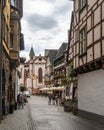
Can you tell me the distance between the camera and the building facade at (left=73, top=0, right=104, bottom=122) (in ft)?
73.3

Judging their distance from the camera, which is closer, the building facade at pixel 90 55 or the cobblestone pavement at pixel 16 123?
the cobblestone pavement at pixel 16 123

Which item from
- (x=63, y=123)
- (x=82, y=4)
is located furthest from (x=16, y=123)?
(x=82, y=4)

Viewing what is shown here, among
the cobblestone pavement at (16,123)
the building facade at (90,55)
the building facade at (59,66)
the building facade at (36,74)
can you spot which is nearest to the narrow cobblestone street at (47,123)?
the cobblestone pavement at (16,123)

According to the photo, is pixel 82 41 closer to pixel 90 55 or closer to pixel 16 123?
pixel 90 55

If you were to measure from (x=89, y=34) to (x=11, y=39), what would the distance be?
33.3 ft

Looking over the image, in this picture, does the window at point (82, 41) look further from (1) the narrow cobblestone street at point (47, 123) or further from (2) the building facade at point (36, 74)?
(2) the building facade at point (36, 74)

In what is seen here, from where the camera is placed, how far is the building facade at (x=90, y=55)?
22344 mm

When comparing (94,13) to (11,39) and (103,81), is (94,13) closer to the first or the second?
(103,81)

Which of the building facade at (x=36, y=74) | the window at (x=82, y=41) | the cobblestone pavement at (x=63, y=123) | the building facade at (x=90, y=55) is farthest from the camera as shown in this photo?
the building facade at (x=36, y=74)

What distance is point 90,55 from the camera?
24.1 meters

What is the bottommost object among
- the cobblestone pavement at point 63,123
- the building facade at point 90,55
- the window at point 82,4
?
the cobblestone pavement at point 63,123

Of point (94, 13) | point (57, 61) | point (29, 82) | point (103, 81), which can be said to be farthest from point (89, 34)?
point (29, 82)

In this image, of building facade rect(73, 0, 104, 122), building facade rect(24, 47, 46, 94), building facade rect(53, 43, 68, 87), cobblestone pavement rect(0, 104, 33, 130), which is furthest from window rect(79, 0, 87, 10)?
building facade rect(24, 47, 46, 94)

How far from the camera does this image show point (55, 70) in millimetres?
90375
